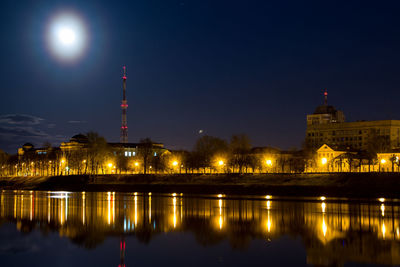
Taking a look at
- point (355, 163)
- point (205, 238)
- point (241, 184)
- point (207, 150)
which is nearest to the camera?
point (205, 238)

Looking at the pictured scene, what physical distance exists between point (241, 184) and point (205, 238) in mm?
62677

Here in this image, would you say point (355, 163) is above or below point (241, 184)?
above

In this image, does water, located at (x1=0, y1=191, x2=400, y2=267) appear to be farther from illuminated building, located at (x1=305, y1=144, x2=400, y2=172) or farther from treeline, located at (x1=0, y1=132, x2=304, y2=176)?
treeline, located at (x1=0, y1=132, x2=304, y2=176)

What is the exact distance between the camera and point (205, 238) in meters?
34.2

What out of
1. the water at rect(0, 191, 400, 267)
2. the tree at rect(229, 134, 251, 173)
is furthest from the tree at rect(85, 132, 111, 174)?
the water at rect(0, 191, 400, 267)

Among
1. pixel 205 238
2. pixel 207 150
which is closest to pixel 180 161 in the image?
pixel 207 150

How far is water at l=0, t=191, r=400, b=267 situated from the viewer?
2712cm

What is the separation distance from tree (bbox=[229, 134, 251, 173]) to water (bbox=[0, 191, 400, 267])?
67.4 metres

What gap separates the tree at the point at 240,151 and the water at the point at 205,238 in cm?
6739

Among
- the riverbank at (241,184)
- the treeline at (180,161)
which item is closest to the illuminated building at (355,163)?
the treeline at (180,161)

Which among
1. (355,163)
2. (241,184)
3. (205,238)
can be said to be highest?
(355,163)

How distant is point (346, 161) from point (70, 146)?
117 m

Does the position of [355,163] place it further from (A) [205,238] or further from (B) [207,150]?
(A) [205,238]

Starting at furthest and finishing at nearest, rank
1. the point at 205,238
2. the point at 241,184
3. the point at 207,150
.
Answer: the point at 207,150 → the point at 241,184 → the point at 205,238
